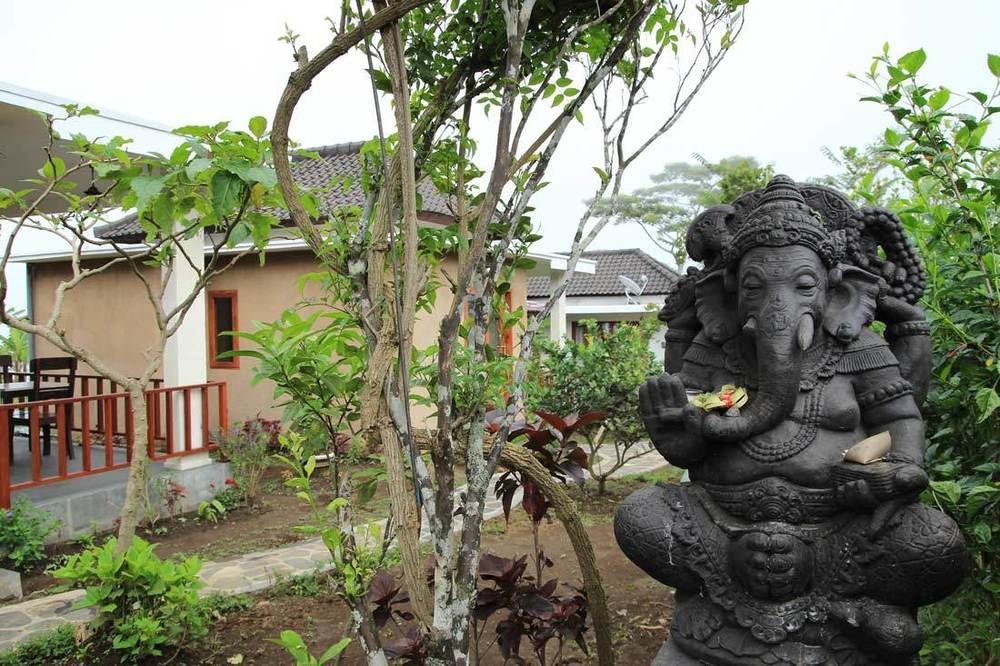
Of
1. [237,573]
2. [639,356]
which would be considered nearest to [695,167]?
[639,356]

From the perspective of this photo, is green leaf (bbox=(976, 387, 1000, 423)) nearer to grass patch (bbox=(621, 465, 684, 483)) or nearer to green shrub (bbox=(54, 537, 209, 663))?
green shrub (bbox=(54, 537, 209, 663))

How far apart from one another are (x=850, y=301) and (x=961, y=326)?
594 mm

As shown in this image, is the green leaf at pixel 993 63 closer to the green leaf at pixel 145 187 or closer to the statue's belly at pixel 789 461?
the statue's belly at pixel 789 461

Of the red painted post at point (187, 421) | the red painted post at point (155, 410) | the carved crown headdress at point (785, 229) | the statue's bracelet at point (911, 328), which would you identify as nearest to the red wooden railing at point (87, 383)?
the red painted post at point (155, 410)

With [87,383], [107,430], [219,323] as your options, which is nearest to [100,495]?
[107,430]

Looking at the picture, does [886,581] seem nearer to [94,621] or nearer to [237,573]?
[94,621]

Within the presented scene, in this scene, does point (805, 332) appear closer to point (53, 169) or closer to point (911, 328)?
point (911, 328)

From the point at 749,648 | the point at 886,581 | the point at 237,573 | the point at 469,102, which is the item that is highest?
the point at 469,102

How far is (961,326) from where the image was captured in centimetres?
266

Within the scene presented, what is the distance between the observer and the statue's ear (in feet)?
7.72

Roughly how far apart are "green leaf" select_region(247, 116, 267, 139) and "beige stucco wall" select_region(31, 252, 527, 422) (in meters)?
6.85

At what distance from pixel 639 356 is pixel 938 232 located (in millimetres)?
5887

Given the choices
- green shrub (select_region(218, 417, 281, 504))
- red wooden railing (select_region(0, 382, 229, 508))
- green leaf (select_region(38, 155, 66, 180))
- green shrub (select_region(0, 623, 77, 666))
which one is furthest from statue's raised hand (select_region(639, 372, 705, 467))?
green shrub (select_region(218, 417, 281, 504))

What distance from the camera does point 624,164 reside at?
2375 mm
